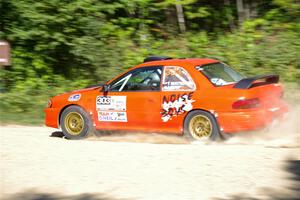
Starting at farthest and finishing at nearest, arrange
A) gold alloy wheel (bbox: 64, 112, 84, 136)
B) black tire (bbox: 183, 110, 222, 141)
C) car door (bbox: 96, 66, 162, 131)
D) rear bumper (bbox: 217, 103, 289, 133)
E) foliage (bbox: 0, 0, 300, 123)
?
foliage (bbox: 0, 0, 300, 123), gold alloy wheel (bbox: 64, 112, 84, 136), car door (bbox: 96, 66, 162, 131), black tire (bbox: 183, 110, 222, 141), rear bumper (bbox: 217, 103, 289, 133)

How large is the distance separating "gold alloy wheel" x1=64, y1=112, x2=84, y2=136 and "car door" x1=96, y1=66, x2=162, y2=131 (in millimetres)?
399

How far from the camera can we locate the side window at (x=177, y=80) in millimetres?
10070

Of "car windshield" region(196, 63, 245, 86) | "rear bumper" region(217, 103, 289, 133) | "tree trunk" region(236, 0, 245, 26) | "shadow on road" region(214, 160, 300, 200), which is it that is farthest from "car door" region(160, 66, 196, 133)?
"tree trunk" region(236, 0, 245, 26)

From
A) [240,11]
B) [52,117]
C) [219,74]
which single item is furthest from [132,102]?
[240,11]

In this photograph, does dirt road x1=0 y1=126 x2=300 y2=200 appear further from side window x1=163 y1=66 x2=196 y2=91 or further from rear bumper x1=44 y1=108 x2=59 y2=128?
rear bumper x1=44 y1=108 x2=59 y2=128

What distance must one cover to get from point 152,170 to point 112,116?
3.27 meters

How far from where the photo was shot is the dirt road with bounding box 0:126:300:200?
265 inches

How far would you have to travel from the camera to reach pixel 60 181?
7.44 m

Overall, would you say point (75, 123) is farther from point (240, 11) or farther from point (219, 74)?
point (240, 11)

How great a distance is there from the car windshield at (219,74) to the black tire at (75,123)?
2526 millimetres

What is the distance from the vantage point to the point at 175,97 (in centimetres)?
1006

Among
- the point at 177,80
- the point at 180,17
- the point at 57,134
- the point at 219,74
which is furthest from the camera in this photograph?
the point at 180,17

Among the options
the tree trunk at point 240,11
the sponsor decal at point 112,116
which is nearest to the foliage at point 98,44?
the tree trunk at point 240,11

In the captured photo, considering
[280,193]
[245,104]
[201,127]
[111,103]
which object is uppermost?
[111,103]
